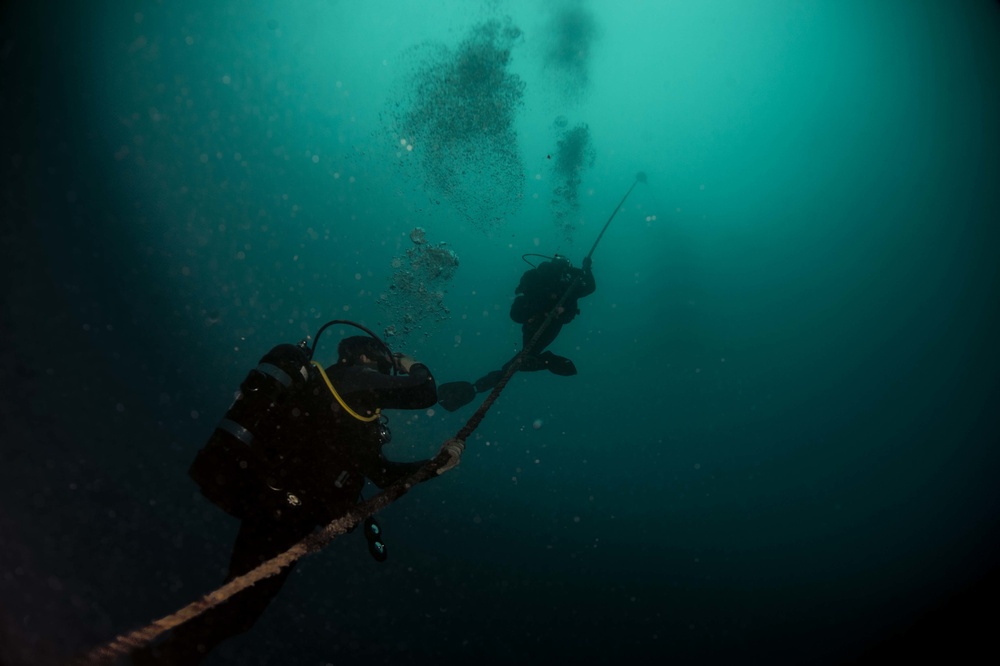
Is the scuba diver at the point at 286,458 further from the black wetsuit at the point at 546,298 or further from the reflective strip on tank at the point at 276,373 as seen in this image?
the black wetsuit at the point at 546,298

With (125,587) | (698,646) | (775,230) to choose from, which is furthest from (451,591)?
(775,230)

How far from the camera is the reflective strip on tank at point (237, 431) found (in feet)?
7.55

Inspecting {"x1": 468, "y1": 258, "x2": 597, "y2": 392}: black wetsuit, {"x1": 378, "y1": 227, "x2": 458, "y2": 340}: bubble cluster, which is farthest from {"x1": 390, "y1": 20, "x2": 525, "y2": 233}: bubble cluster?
{"x1": 468, "y1": 258, "x2": 597, "y2": 392}: black wetsuit

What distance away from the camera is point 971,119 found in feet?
69.5

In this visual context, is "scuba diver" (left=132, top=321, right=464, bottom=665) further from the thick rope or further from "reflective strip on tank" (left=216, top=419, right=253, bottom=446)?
the thick rope

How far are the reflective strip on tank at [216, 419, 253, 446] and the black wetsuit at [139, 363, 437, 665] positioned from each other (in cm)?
21

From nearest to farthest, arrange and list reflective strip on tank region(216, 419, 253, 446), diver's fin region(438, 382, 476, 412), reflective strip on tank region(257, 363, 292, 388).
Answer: reflective strip on tank region(216, 419, 253, 446) → reflective strip on tank region(257, 363, 292, 388) → diver's fin region(438, 382, 476, 412)

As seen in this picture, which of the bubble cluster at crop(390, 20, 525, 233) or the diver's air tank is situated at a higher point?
the bubble cluster at crop(390, 20, 525, 233)

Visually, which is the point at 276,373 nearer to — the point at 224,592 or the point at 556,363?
→ the point at 224,592

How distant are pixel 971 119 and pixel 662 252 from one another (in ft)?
62.0

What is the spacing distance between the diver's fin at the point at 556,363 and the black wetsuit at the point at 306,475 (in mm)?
4464

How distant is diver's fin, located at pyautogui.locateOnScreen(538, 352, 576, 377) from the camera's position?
7121 millimetres

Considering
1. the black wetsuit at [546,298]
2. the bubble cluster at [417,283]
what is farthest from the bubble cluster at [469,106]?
the black wetsuit at [546,298]

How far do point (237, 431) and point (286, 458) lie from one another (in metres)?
0.38
